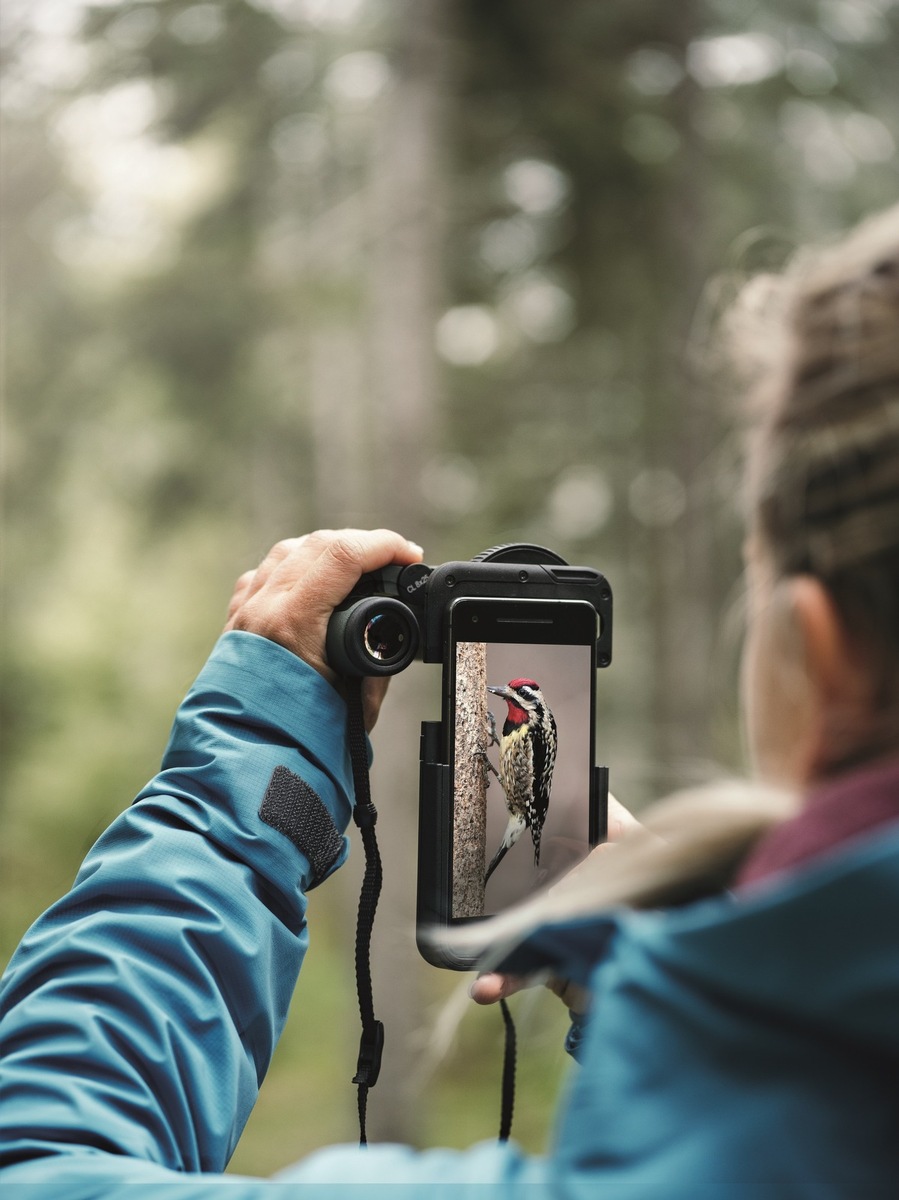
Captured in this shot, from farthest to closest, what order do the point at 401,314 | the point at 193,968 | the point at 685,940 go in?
the point at 401,314, the point at 193,968, the point at 685,940

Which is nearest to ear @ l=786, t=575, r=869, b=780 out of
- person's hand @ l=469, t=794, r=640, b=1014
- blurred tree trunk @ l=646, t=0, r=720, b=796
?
person's hand @ l=469, t=794, r=640, b=1014

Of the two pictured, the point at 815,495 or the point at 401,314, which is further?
the point at 401,314

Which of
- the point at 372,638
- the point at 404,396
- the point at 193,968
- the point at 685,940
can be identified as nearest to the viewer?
the point at 685,940

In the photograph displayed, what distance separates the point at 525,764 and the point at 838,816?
673mm

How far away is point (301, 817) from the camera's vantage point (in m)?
1.10

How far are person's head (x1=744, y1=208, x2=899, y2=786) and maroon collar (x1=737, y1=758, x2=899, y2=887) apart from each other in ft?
0.17

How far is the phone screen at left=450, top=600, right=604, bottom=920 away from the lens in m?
1.28

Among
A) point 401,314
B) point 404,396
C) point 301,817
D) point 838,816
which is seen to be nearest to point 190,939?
point 301,817

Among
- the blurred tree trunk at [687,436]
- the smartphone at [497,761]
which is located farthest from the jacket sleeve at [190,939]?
the blurred tree trunk at [687,436]

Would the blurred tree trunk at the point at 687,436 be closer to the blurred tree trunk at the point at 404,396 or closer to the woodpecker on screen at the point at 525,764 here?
the blurred tree trunk at the point at 404,396

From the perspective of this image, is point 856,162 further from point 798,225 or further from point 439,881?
point 439,881

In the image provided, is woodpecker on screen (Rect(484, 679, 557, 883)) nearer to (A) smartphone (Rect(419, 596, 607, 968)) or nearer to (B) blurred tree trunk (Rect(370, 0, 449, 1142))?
(A) smartphone (Rect(419, 596, 607, 968))

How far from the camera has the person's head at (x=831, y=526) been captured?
26.9 inches

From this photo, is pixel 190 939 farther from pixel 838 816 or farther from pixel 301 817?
pixel 838 816
